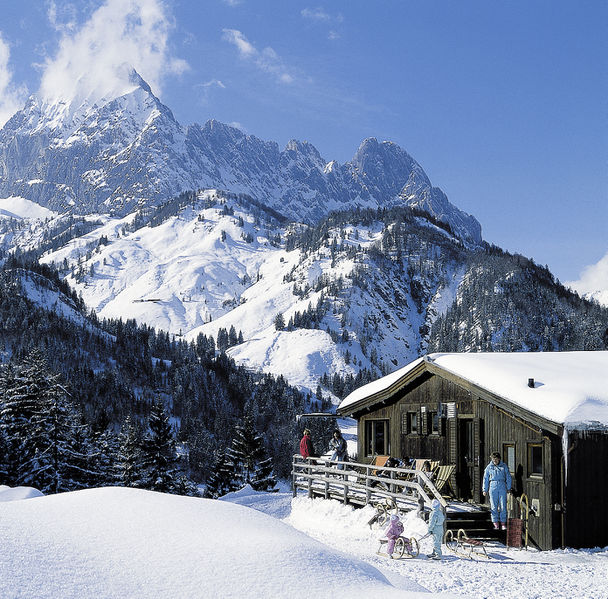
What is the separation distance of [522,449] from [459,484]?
3.71m

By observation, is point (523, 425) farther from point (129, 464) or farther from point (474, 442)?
point (129, 464)

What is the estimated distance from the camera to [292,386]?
167750mm

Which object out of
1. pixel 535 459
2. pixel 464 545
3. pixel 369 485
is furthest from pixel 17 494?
pixel 535 459

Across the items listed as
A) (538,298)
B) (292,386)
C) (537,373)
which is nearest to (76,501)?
(537,373)

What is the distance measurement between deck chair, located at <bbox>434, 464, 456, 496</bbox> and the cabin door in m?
0.27

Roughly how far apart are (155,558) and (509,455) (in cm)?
1419

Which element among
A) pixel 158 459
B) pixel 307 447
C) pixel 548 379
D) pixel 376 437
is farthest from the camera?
pixel 158 459

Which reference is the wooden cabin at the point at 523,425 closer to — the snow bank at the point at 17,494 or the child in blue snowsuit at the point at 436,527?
the child in blue snowsuit at the point at 436,527

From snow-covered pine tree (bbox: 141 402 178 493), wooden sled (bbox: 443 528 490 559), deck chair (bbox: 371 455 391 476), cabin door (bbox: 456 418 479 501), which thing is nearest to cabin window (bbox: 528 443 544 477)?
cabin door (bbox: 456 418 479 501)

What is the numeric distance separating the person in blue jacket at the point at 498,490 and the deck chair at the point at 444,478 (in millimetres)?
3725

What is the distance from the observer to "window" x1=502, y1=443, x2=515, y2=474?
59.1ft

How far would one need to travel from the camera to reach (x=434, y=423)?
22516 mm

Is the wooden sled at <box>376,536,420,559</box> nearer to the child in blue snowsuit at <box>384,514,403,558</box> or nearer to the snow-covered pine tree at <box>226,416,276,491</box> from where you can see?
the child in blue snowsuit at <box>384,514,403,558</box>

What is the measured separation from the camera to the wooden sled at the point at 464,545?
47.7ft
